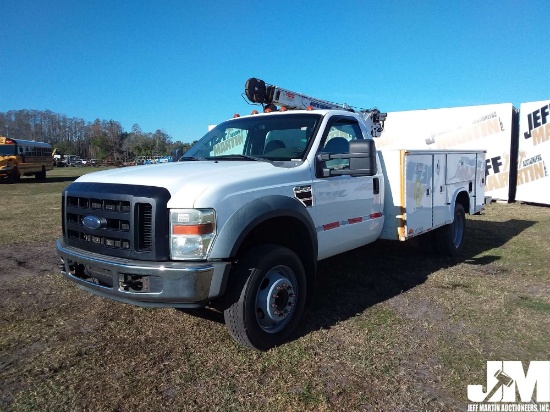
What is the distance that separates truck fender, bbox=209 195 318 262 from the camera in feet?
10.1

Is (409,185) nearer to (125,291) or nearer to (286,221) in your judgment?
(286,221)

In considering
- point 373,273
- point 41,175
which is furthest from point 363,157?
point 41,175

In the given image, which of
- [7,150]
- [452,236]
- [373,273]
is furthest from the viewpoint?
[7,150]

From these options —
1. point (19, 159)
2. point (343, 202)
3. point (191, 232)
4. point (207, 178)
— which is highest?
point (19, 159)

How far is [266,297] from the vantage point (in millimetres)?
3492

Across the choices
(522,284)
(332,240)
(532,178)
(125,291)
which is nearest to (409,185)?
(332,240)

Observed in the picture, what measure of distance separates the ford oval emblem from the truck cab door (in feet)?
6.00

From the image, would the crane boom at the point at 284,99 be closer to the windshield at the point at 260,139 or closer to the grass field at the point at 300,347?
the windshield at the point at 260,139

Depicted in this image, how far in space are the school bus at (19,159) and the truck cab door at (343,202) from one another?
24252 millimetres

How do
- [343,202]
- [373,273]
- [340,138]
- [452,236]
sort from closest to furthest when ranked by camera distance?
1. [343,202]
2. [340,138]
3. [373,273]
4. [452,236]

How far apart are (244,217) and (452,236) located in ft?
15.0

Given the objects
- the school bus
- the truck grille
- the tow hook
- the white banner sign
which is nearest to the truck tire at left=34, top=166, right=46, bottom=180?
the school bus

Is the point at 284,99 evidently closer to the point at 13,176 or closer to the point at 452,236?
the point at 452,236

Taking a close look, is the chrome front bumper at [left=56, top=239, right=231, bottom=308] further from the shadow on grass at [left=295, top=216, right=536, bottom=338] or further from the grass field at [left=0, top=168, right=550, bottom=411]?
the shadow on grass at [left=295, top=216, right=536, bottom=338]
